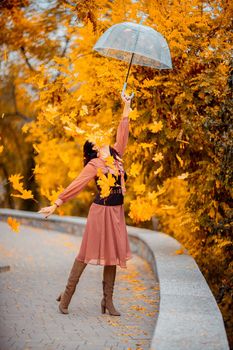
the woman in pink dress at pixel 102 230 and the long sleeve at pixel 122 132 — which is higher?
the long sleeve at pixel 122 132

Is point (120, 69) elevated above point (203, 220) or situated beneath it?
elevated above

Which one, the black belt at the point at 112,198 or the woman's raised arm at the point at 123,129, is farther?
the woman's raised arm at the point at 123,129

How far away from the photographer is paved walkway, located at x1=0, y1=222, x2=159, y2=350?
536 centimetres

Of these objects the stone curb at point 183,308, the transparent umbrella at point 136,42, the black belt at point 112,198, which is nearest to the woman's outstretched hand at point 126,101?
the transparent umbrella at point 136,42

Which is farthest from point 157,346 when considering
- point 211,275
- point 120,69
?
point 211,275

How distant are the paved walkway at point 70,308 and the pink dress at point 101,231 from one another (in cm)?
64

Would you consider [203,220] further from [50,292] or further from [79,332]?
[79,332]

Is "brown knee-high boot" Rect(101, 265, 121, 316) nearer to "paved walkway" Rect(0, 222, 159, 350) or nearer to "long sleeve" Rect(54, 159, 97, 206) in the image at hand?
"paved walkway" Rect(0, 222, 159, 350)

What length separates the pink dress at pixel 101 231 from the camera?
6180 mm

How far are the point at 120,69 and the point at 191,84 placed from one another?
38.1 inches

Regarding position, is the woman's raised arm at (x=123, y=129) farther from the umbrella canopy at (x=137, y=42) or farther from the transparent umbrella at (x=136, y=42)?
the umbrella canopy at (x=137, y=42)

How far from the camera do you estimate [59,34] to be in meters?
15.9

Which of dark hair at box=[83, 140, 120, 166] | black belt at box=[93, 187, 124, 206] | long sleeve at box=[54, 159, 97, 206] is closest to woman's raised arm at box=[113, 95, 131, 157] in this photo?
dark hair at box=[83, 140, 120, 166]

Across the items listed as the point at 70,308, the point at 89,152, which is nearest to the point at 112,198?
the point at 89,152
